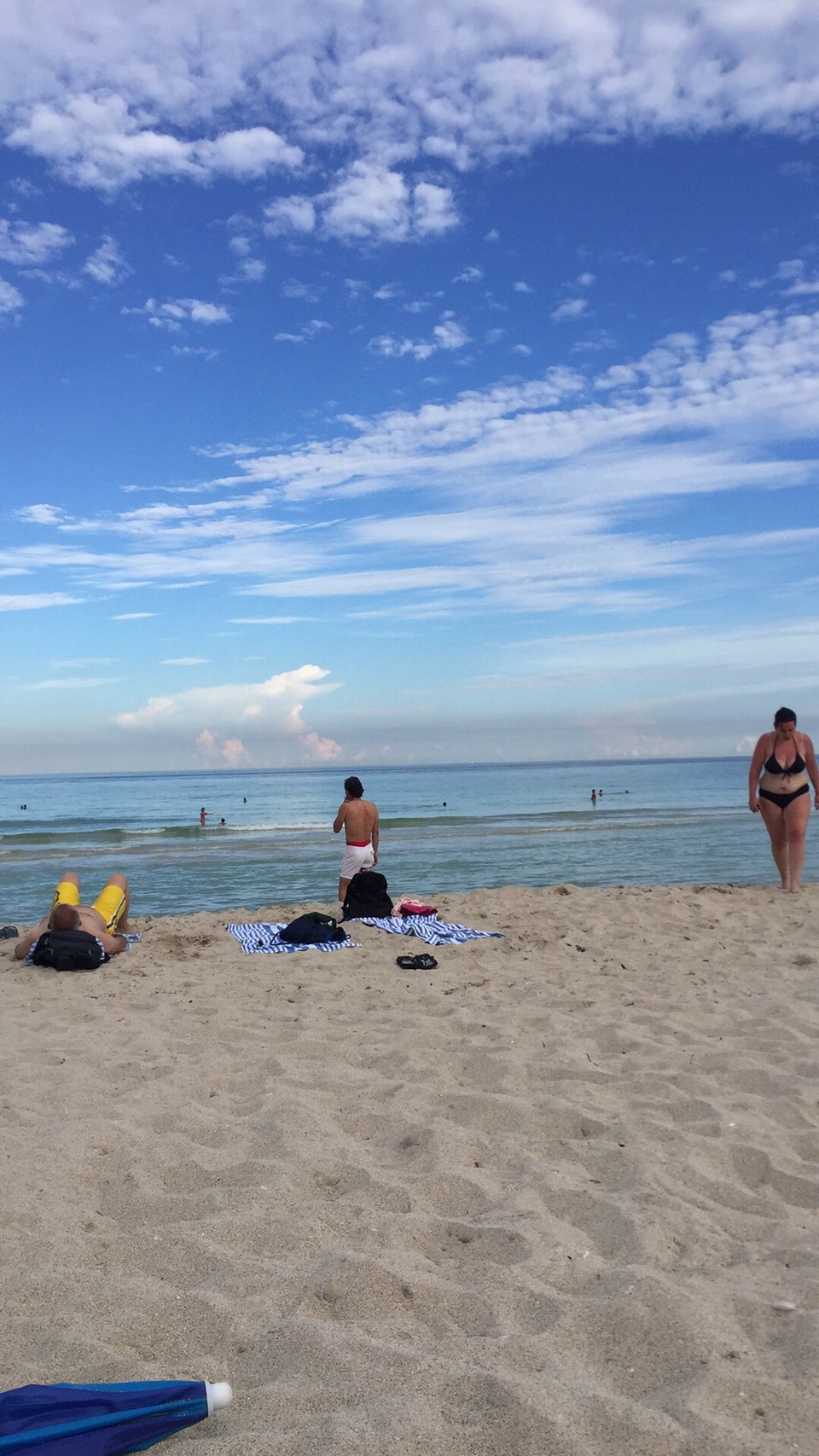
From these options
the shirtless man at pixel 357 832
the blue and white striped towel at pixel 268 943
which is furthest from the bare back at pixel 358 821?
the blue and white striped towel at pixel 268 943

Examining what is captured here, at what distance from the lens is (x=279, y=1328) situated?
271cm

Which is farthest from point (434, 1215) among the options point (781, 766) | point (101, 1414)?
point (781, 766)

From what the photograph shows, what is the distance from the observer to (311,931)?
916 cm

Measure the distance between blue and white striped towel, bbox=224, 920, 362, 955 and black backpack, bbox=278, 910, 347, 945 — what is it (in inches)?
1.9

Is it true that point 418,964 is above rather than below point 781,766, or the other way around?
below

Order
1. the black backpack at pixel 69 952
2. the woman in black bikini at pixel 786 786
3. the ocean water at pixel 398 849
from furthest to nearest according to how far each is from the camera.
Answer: the ocean water at pixel 398 849 → the woman in black bikini at pixel 786 786 → the black backpack at pixel 69 952

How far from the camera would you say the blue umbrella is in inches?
84.6

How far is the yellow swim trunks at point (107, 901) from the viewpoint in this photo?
9531mm

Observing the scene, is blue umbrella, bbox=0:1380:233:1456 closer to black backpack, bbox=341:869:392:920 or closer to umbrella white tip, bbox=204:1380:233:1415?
umbrella white tip, bbox=204:1380:233:1415

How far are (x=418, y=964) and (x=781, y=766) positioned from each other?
17.9 feet

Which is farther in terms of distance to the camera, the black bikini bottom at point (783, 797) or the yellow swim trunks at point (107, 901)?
the black bikini bottom at point (783, 797)

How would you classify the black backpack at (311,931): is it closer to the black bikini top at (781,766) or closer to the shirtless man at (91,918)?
the shirtless man at (91,918)

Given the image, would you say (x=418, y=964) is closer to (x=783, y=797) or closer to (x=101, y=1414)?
(x=783, y=797)

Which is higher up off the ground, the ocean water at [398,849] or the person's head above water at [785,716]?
the person's head above water at [785,716]
